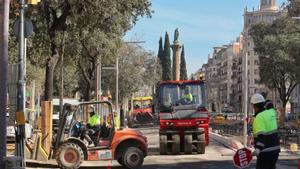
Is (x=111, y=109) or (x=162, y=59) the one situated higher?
(x=162, y=59)

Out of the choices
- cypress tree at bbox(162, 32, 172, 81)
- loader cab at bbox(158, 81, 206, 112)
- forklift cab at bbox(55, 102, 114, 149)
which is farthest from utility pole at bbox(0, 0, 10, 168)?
cypress tree at bbox(162, 32, 172, 81)

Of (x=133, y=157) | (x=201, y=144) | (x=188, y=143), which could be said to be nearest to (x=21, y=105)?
(x=133, y=157)

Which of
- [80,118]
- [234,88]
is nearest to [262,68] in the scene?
[80,118]

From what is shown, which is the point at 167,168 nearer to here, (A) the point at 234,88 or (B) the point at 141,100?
(B) the point at 141,100

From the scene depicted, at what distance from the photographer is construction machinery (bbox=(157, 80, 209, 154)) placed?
2506 centimetres

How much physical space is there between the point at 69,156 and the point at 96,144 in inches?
40.5

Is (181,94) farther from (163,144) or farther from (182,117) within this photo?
(163,144)

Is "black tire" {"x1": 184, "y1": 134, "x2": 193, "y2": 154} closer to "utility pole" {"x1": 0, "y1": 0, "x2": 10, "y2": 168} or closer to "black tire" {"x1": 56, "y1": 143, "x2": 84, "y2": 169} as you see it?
"black tire" {"x1": 56, "y1": 143, "x2": 84, "y2": 169}

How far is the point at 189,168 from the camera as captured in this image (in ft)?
63.3

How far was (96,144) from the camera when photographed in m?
19.4

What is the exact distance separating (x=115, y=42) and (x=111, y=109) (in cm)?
1783

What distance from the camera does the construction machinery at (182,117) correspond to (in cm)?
2506

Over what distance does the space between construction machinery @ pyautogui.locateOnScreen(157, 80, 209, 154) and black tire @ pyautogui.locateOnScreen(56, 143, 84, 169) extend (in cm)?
669

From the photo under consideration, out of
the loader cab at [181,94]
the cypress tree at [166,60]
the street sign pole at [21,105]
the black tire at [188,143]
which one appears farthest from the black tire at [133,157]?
the cypress tree at [166,60]
